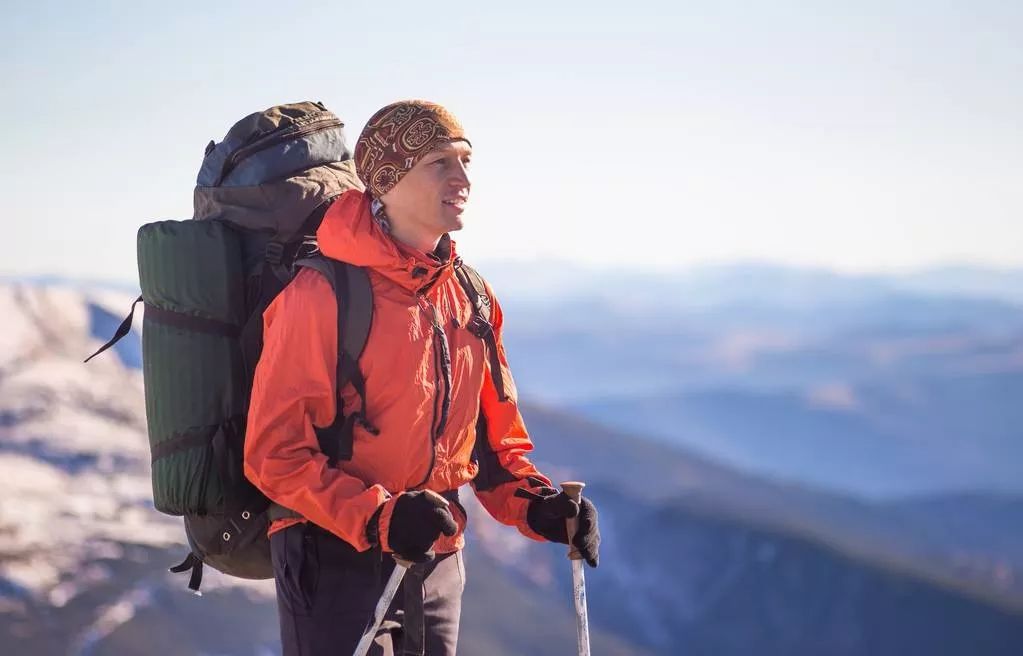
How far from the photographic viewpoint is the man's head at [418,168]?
9.09 ft

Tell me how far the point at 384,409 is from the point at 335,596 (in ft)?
1.50

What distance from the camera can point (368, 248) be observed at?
2658 mm

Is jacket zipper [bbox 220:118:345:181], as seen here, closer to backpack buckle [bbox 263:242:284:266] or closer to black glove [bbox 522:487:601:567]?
backpack buckle [bbox 263:242:284:266]

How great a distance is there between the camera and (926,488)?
3078 inches

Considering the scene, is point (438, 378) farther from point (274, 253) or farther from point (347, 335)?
point (274, 253)

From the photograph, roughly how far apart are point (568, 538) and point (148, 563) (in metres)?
11.5

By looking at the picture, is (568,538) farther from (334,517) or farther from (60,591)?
(60,591)

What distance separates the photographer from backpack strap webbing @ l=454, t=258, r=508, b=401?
2.95 m

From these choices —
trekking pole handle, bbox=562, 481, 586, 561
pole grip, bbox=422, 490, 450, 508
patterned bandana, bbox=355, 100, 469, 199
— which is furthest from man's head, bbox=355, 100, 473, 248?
trekking pole handle, bbox=562, 481, 586, 561

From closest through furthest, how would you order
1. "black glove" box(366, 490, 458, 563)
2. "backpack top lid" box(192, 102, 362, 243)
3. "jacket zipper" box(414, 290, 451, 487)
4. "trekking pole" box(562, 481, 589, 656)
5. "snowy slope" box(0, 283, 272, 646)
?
"black glove" box(366, 490, 458, 563) → "jacket zipper" box(414, 290, 451, 487) → "trekking pole" box(562, 481, 589, 656) → "backpack top lid" box(192, 102, 362, 243) → "snowy slope" box(0, 283, 272, 646)

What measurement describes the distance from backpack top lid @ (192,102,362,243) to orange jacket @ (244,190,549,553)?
29cm

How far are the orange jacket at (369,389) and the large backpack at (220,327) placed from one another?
79 mm

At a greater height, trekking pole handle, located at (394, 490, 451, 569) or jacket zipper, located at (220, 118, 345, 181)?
jacket zipper, located at (220, 118, 345, 181)

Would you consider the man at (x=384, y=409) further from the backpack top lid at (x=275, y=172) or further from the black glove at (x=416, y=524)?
the backpack top lid at (x=275, y=172)
